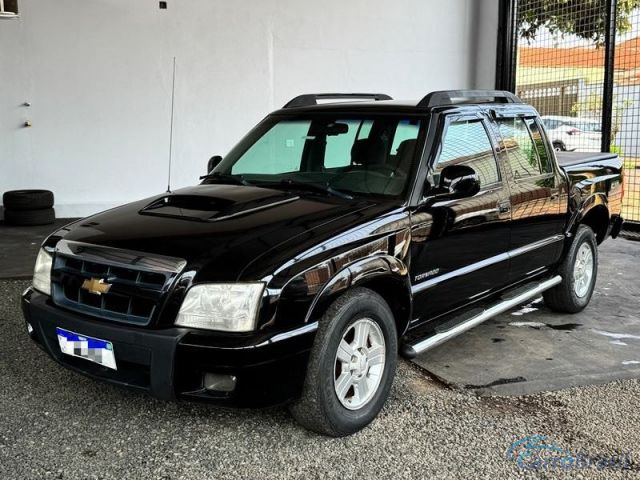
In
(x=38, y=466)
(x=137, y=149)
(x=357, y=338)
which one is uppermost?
(x=137, y=149)

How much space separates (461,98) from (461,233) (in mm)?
908

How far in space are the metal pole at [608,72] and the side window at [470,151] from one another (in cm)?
658

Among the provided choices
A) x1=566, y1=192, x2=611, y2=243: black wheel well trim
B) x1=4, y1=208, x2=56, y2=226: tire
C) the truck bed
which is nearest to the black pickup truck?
x1=566, y1=192, x2=611, y2=243: black wheel well trim

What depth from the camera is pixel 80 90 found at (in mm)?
9781

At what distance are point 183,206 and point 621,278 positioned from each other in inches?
192

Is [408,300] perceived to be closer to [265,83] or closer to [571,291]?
[571,291]

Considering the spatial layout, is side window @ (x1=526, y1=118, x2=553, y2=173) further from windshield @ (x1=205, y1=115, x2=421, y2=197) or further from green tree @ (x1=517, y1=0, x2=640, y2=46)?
green tree @ (x1=517, y1=0, x2=640, y2=46)

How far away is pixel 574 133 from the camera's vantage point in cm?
1036

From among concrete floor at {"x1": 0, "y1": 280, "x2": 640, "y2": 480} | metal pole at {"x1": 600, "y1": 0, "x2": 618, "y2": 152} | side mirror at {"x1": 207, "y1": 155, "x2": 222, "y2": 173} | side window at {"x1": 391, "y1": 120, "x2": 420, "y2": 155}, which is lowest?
concrete floor at {"x1": 0, "y1": 280, "x2": 640, "y2": 480}

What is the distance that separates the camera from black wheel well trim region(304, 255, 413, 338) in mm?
2893

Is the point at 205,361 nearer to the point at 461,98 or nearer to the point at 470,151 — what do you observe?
the point at 470,151

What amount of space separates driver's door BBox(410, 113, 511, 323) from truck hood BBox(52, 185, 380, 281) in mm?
434

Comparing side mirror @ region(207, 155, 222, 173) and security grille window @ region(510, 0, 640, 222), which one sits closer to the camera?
side mirror @ region(207, 155, 222, 173)

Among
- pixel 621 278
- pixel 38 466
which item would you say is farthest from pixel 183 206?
pixel 621 278
